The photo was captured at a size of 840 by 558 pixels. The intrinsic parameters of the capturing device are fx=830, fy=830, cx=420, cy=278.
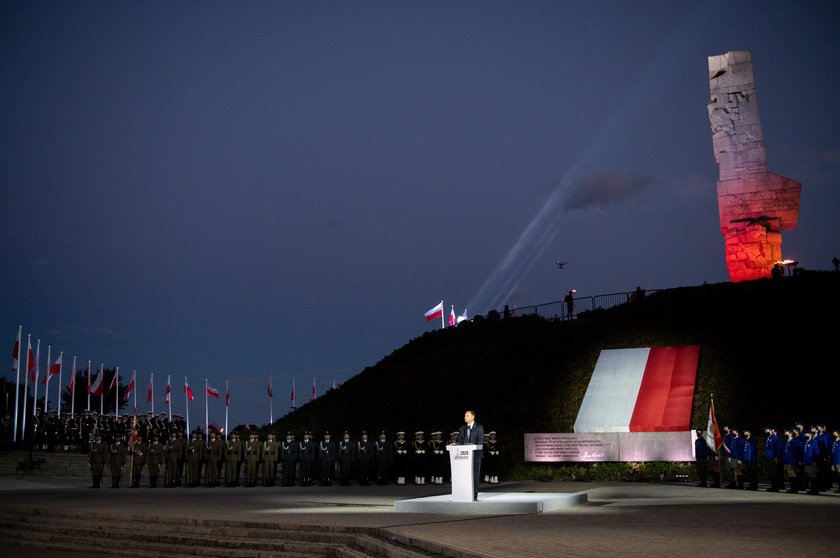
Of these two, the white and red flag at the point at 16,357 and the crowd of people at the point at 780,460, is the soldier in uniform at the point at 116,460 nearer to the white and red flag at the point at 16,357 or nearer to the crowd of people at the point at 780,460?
the white and red flag at the point at 16,357

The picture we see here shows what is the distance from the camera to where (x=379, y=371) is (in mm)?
39438

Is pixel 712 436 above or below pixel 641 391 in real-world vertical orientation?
below

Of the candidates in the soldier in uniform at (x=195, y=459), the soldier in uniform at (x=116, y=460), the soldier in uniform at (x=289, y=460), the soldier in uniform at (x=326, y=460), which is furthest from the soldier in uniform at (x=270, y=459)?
the soldier in uniform at (x=116, y=460)

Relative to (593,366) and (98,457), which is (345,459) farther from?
(593,366)

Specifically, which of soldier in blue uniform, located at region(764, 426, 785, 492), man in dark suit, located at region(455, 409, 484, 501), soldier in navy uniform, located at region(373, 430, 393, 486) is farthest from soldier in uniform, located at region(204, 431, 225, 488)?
soldier in blue uniform, located at region(764, 426, 785, 492)

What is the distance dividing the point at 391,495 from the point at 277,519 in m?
7.19

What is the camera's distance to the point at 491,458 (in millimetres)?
24312

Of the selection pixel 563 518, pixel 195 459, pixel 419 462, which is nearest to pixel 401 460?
pixel 419 462

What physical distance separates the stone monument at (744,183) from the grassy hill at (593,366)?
4.65m

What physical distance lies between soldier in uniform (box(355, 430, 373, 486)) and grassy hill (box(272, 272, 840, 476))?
18.6ft

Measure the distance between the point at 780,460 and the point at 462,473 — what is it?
9344 millimetres

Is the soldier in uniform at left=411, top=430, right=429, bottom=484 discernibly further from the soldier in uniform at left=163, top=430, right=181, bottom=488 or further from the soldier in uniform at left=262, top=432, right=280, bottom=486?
the soldier in uniform at left=163, top=430, right=181, bottom=488

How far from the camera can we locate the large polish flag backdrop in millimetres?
26938

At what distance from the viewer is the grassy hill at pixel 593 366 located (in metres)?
28.0
